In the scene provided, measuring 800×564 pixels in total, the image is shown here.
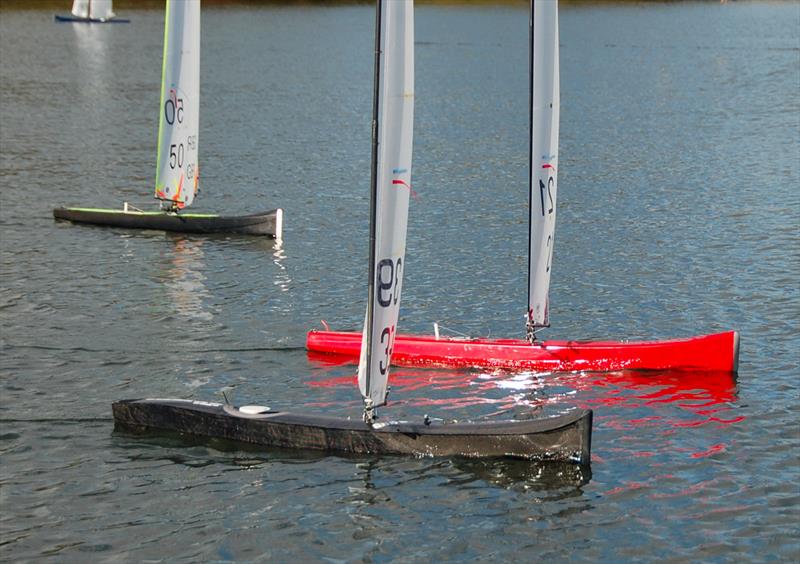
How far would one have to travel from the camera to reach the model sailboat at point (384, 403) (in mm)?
21875

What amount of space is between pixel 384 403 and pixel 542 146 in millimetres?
7661

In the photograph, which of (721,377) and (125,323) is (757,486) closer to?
(721,377)

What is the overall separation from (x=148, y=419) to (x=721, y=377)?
1275 centimetres

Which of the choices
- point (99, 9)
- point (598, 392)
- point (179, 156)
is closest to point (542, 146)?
point (598, 392)

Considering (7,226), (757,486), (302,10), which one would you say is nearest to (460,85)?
(7,226)

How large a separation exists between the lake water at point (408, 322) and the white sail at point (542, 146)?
→ 2255mm

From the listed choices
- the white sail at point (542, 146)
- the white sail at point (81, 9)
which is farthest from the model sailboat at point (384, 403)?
the white sail at point (81, 9)

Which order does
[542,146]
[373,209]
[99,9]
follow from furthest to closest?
[99,9] → [542,146] → [373,209]

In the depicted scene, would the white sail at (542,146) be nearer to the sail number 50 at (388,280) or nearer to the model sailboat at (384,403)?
the model sailboat at (384,403)

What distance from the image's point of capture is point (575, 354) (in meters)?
29.4

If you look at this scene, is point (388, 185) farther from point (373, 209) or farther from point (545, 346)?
point (545, 346)

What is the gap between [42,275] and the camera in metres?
39.0

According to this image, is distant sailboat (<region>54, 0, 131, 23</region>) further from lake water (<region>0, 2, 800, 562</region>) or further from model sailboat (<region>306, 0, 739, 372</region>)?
model sailboat (<region>306, 0, 739, 372</region>)

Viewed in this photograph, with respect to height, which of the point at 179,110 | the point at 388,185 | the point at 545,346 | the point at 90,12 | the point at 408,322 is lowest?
the point at 545,346
